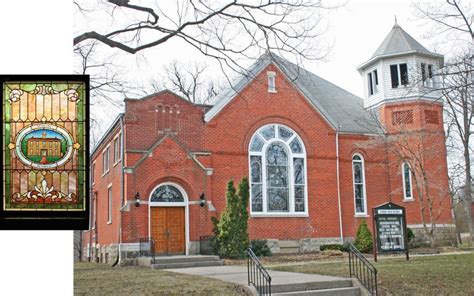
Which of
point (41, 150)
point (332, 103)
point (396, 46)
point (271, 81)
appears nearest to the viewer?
point (41, 150)

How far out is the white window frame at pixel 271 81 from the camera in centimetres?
1231

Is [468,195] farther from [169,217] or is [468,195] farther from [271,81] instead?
[169,217]

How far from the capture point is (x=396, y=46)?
Result: 1141cm

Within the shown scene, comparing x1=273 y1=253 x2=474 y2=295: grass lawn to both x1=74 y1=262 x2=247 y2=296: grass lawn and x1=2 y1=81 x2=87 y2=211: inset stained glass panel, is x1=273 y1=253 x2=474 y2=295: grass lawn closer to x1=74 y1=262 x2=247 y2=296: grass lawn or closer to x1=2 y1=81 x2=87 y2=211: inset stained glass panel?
x1=74 y1=262 x2=247 y2=296: grass lawn

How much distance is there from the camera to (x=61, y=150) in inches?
217

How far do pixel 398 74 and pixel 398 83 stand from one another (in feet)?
0.62

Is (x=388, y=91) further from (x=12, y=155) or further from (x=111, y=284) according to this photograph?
(x=12, y=155)

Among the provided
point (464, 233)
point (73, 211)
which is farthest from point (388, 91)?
point (73, 211)

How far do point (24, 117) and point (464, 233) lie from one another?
942cm

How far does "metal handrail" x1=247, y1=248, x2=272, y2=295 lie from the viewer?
749 centimetres

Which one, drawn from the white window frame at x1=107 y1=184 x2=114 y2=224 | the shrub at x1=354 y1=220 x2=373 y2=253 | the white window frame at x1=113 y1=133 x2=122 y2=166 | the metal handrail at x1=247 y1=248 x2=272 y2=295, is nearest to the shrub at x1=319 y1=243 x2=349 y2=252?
→ the shrub at x1=354 y1=220 x2=373 y2=253

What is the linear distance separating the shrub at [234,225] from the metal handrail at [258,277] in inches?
121

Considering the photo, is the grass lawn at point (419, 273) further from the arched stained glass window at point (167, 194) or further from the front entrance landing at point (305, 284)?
the arched stained glass window at point (167, 194)

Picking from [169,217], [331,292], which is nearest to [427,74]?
[331,292]
